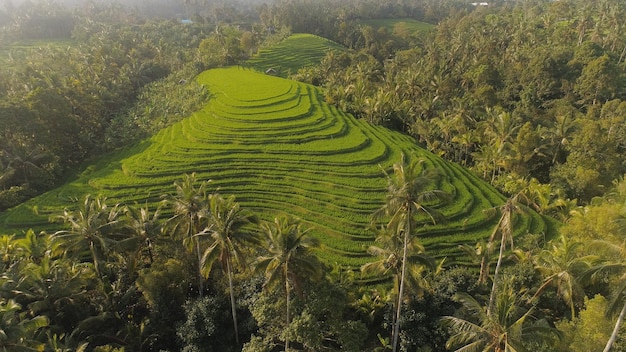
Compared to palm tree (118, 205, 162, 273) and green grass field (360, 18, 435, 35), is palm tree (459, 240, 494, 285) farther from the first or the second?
green grass field (360, 18, 435, 35)

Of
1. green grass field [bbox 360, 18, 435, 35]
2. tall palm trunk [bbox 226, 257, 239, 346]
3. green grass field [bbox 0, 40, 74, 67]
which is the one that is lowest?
tall palm trunk [bbox 226, 257, 239, 346]

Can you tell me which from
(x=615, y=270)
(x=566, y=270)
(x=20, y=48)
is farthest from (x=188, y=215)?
(x=20, y=48)

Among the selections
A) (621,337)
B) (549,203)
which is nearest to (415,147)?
(549,203)

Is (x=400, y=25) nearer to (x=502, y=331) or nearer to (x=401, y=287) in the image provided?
(x=401, y=287)

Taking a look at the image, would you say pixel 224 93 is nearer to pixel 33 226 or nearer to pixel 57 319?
pixel 33 226

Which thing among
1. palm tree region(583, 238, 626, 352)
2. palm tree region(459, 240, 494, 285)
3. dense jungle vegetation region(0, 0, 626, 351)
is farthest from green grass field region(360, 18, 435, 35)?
palm tree region(583, 238, 626, 352)

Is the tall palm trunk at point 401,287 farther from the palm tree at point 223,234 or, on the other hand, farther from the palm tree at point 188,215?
the palm tree at point 188,215
